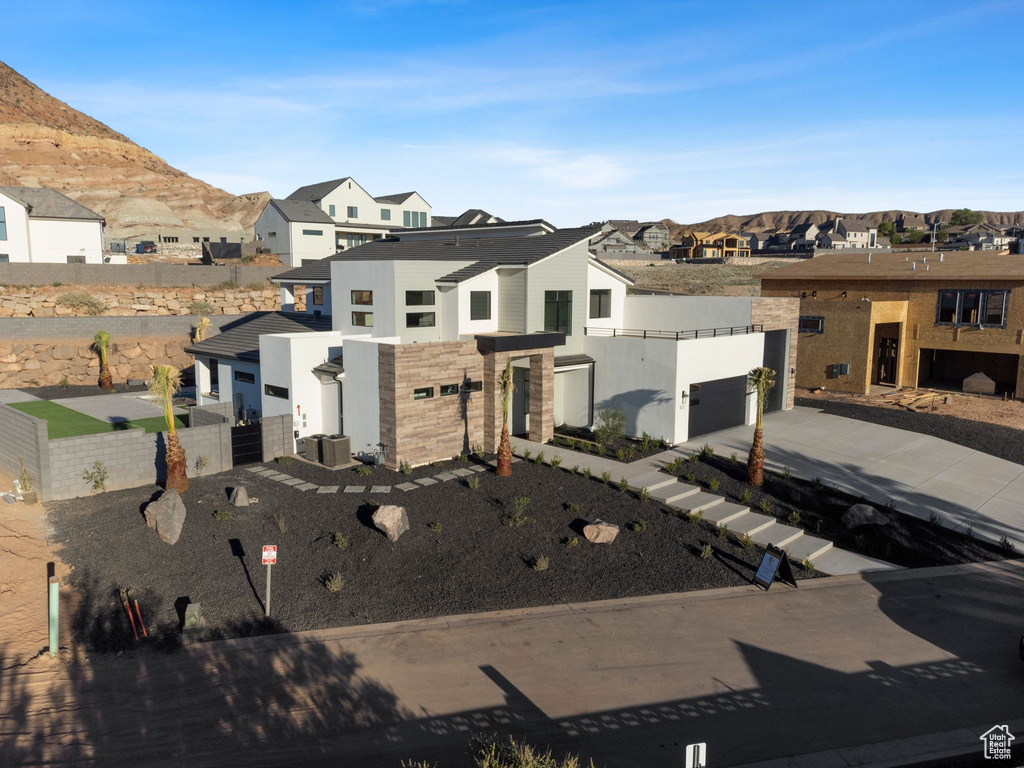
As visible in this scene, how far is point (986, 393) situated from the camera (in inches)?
1382

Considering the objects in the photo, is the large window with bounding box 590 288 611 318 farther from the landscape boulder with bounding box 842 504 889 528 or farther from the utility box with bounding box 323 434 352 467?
the landscape boulder with bounding box 842 504 889 528

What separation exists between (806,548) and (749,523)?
154cm

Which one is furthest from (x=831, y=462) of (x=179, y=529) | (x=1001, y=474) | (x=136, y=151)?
(x=136, y=151)

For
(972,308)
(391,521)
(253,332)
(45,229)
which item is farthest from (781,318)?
(45,229)

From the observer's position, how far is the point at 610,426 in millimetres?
25016

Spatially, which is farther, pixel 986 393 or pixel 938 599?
pixel 986 393

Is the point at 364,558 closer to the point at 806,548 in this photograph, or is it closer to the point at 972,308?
the point at 806,548

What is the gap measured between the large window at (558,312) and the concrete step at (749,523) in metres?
11.0

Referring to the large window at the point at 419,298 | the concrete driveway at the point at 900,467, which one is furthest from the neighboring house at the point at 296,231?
the concrete driveway at the point at 900,467

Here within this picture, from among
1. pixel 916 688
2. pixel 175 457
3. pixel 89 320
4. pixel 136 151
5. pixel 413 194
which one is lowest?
pixel 916 688

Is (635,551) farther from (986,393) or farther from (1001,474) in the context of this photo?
(986,393)

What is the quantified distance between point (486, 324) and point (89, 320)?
2462 cm

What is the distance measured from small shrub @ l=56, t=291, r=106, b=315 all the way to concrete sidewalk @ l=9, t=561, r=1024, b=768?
116 feet

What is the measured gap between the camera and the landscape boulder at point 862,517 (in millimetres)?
17891
